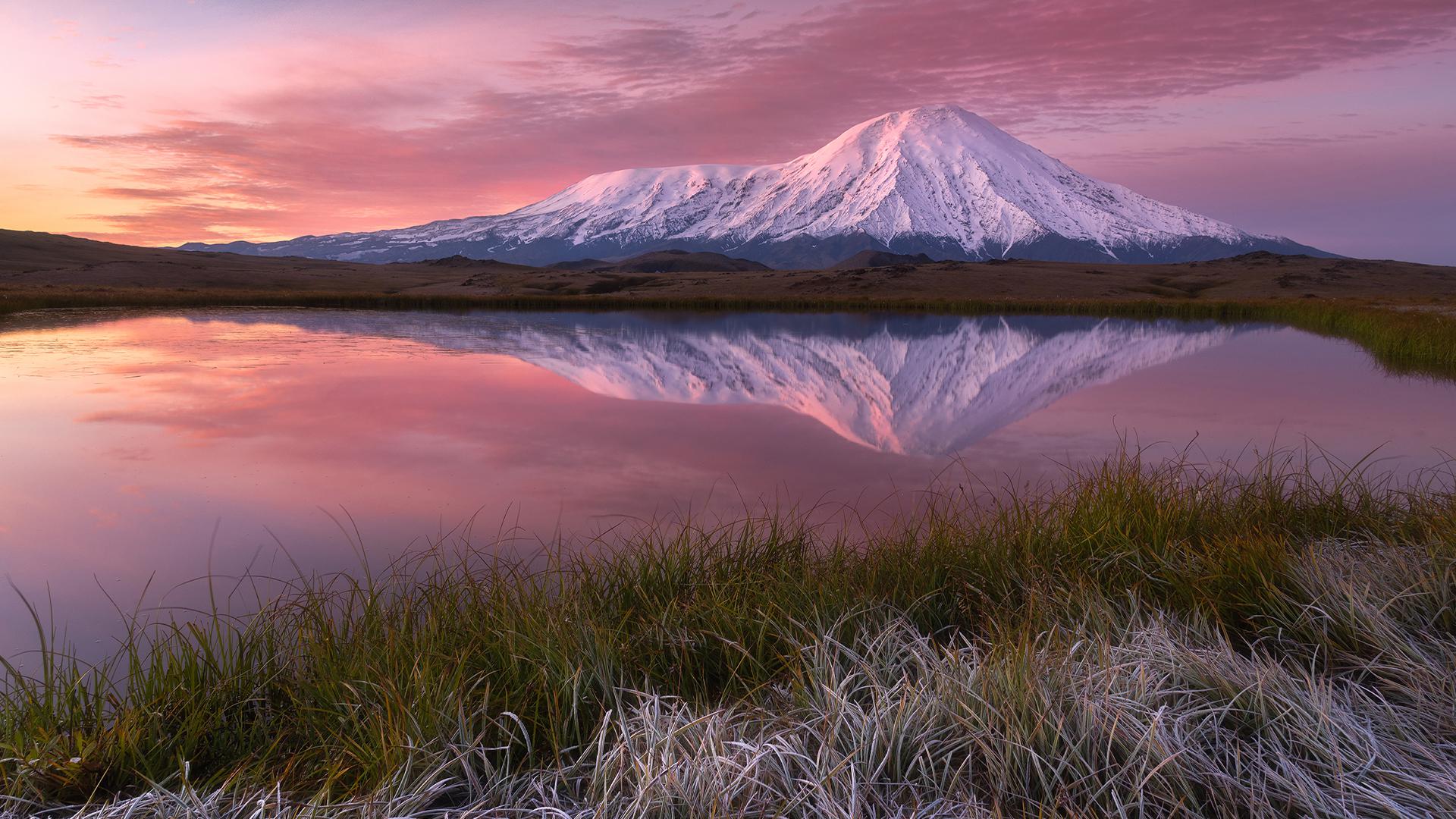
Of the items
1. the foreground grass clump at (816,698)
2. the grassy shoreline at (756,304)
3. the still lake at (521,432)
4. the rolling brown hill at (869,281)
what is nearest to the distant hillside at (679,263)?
the rolling brown hill at (869,281)

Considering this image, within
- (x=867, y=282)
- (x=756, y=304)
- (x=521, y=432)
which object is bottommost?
(x=521, y=432)

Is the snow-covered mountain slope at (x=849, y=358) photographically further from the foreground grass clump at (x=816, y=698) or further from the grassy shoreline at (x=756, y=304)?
the foreground grass clump at (x=816, y=698)

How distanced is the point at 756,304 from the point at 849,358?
80.8ft

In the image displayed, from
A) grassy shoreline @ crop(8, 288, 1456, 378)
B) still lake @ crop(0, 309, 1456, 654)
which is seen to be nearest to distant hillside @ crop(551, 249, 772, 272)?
grassy shoreline @ crop(8, 288, 1456, 378)

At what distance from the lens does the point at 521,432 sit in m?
10.6

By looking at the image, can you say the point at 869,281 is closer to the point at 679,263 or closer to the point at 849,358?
the point at 849,358

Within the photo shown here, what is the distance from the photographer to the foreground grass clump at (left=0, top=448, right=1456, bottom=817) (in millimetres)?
2580

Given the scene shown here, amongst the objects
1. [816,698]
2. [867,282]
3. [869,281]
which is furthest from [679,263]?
[816,698]

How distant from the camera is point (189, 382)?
1395cm

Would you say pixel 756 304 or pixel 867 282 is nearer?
pixel 756 304

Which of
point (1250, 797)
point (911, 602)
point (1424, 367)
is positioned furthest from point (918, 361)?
point (1250, 797)

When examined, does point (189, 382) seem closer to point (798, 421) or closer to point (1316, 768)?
point (798, 421)

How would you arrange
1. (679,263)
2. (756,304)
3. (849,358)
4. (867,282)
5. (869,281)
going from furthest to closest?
(679,263)
(869,281)
(867,282)
(756,304)
(849,358)

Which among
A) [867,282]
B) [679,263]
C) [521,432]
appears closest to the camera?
[521,432]
